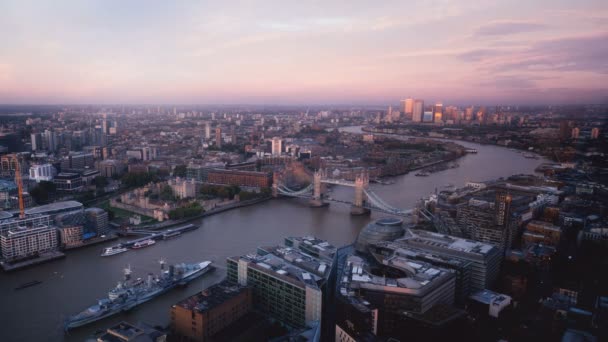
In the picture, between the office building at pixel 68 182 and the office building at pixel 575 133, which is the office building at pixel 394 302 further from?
the office building at pixel 68 182

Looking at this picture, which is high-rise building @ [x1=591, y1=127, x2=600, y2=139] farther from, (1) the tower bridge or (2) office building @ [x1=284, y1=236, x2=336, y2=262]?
(2) office building @ [x1=284, y1=236, x2=336, y2=262]

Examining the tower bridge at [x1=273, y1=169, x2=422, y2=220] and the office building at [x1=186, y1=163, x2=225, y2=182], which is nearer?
the tower bridge at [x1=273, y1=169, x2=422, y2=220]

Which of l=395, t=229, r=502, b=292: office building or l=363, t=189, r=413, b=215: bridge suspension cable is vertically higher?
l=395, t=229, r=502, b=292: office building

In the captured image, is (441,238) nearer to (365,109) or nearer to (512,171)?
(512,171)

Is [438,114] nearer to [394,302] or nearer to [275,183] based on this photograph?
[275,183]

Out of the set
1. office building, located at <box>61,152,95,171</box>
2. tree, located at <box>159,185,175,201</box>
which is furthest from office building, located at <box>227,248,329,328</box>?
office building, located at <box>61,152,95,171</box>

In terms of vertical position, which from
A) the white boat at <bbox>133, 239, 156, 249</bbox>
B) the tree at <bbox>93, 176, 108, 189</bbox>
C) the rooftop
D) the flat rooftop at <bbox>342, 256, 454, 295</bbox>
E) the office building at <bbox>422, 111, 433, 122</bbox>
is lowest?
the white boat at <bbox>133, 239, 156, 249</bbox>
